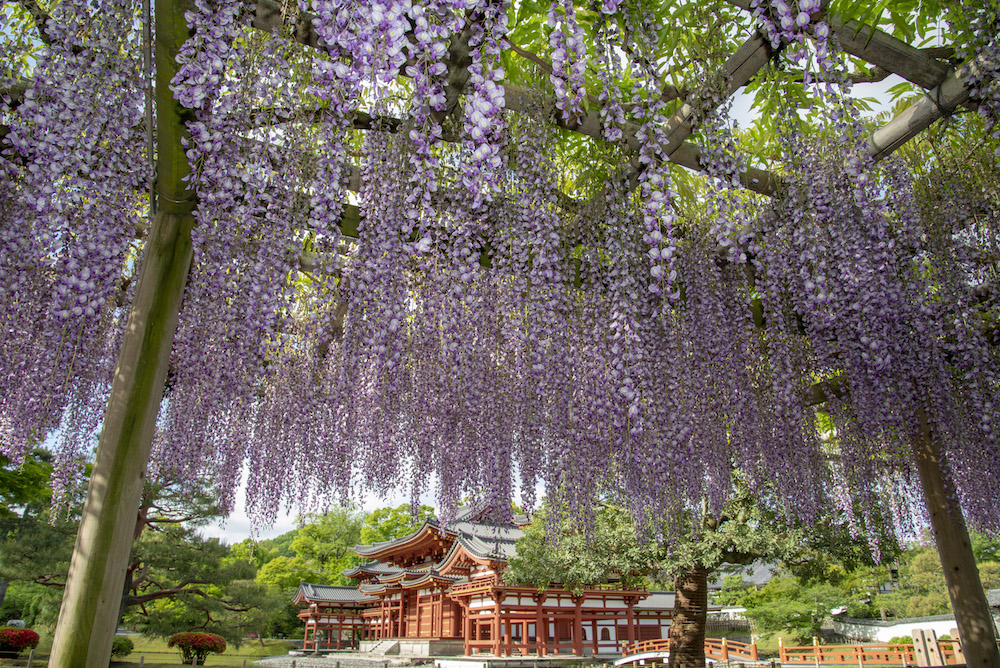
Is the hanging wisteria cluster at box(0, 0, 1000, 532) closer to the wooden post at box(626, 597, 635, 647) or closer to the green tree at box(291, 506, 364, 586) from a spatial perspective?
the wooden post at box(626, 597, 635, 647)

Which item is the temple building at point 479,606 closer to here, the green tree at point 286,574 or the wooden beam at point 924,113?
the wooden beam at point 924,113

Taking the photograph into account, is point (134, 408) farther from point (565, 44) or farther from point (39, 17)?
point (565, 44)

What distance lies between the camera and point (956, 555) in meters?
5.74

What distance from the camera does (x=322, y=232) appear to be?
12.4 ft

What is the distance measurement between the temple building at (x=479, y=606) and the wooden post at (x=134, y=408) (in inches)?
314

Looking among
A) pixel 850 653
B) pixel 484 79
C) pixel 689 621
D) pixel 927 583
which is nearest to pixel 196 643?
pixel 689 621

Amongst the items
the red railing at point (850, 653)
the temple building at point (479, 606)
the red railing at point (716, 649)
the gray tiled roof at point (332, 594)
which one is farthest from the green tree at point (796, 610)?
the gray tiled roof at point (332, 594)

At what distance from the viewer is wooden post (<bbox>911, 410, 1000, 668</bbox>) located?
5.44m

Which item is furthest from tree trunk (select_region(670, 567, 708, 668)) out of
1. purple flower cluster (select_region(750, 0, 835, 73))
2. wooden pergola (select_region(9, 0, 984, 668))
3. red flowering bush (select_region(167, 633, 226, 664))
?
red flowering bush (select_region(167, 633, 226, 664))

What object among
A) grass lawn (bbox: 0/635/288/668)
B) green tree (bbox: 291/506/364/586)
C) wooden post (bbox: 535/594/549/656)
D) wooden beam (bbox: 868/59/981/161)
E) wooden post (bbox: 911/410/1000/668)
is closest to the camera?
wooden beam (bbox: 868/59/981/161)

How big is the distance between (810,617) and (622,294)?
71.6 ft

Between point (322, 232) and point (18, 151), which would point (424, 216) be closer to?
point (322, 232)

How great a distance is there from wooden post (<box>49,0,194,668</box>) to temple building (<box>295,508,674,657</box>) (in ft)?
26.1

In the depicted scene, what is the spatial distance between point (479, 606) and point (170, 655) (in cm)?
1402
